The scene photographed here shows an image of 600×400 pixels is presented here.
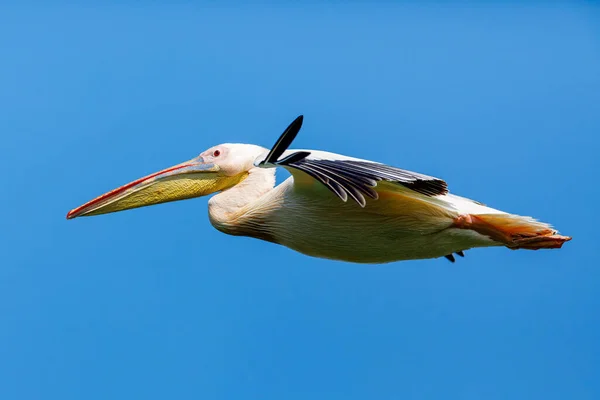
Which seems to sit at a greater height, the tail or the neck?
the tail

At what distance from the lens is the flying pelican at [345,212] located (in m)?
6.42

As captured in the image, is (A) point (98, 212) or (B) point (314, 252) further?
(A) point (98, 212)

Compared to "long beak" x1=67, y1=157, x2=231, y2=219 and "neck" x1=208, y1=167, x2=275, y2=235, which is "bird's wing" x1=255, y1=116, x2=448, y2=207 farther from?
"long beak" x1=67, y1=157, x2=231, y2=219

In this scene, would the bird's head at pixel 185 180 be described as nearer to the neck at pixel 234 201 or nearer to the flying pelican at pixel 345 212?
the flying pelican at pixel 345 212

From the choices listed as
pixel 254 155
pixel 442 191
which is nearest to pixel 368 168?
pixel 442 191

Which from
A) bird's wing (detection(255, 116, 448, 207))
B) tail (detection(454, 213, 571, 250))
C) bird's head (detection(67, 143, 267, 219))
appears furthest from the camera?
bird's head (detection(67, 143, 267, 219))

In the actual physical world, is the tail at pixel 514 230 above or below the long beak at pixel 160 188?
above

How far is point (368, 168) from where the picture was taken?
630cm

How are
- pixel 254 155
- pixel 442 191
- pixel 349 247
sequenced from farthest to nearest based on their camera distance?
pixel 254 155 → pixel 349 247 → pixel 442 191

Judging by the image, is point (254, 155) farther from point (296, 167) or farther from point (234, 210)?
point (296, 167)

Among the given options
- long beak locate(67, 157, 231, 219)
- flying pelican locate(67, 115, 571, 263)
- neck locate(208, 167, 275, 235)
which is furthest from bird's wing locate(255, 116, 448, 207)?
long beak locate(67, 157, 231, 219)

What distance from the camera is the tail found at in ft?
22.2

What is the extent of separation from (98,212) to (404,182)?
277 cm

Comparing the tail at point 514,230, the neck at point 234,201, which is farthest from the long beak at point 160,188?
the tail at point 514,230
